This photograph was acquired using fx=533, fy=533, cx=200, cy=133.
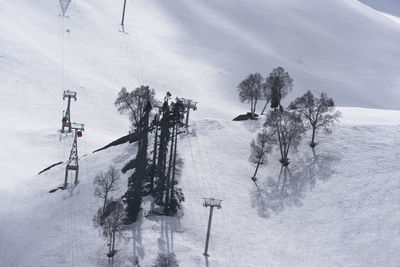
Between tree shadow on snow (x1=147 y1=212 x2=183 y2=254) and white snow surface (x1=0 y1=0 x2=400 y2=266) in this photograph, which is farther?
white snow surface (x1=0 y1=0 x2=400 y2=266)

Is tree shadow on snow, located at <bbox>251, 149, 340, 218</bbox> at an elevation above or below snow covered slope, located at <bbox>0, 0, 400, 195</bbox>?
below

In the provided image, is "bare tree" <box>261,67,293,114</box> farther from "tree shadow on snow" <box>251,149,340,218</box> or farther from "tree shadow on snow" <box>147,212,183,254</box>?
"tree shadow on snow" <box>147,212,183,254</box>

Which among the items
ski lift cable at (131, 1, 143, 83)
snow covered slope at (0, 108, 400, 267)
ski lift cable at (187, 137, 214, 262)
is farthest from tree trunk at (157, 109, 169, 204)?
ski lift cable at (131, 1, 143, 83)

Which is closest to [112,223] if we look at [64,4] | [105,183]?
[105,183]

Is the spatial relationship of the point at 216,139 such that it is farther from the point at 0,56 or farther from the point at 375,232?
the point at 0,56

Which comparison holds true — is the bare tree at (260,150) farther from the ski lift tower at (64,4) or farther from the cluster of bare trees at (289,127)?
the ski lift tower at (64,4)

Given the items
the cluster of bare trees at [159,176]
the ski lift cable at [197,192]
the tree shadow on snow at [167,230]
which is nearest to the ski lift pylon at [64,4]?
the ski lift cable at [197,192]
